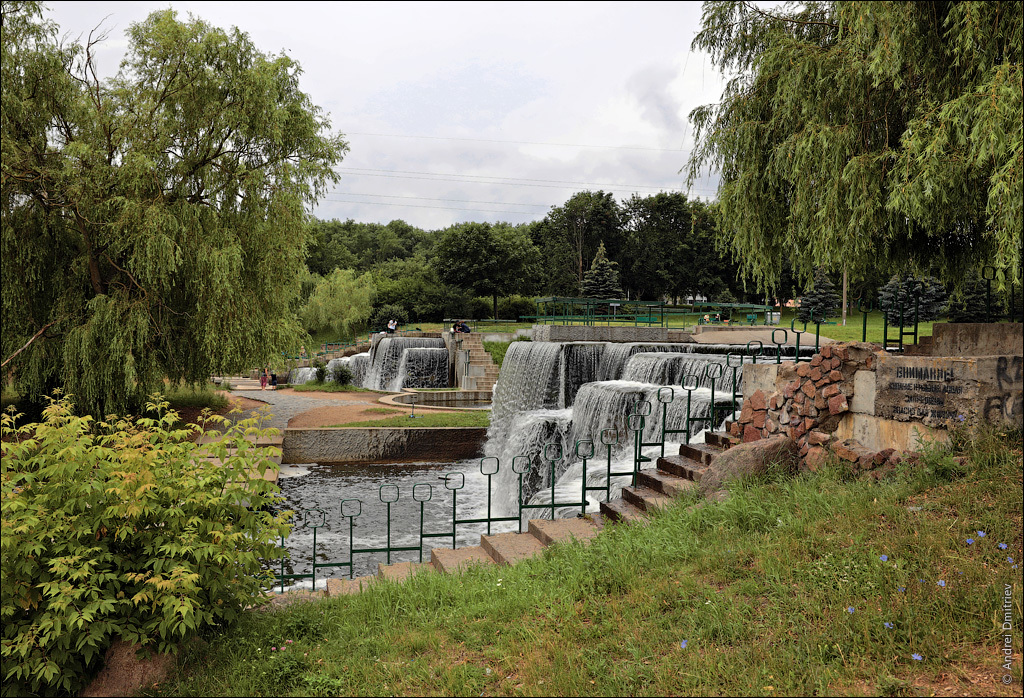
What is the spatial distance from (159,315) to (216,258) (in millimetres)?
1889

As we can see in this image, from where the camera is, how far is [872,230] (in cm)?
755

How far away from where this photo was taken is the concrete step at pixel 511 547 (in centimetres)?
575

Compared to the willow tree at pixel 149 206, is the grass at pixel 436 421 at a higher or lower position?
lower

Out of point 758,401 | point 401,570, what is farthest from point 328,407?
point 758,401

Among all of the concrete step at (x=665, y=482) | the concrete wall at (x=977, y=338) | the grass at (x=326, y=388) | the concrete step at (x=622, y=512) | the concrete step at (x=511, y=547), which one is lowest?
the grass at (x=326, y=388)

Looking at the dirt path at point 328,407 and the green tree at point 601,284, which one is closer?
the dirt path at point 328,407

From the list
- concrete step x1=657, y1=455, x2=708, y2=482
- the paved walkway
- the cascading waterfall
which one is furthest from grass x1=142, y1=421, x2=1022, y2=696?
the paved walkway

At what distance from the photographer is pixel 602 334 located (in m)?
22.0

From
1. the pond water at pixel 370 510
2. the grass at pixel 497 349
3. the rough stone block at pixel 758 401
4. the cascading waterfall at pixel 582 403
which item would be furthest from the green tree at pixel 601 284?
the rough stone block at pixel 758 401

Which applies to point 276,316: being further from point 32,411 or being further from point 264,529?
point 264,529

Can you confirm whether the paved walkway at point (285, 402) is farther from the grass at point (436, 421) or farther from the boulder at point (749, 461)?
the boulder at point (749, 461)

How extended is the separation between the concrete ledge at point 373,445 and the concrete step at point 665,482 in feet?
34.8

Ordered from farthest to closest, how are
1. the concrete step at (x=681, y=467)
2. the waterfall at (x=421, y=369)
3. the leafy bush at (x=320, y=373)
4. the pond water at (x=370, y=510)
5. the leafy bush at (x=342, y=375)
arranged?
the leafy bush at (x=320, y=373)
the waterfall at (x=421, y=369)
the leafy bush at (x=342, y=375)
the pond water at (x=370, y=510)
the concrete step at (x=681, y=467)

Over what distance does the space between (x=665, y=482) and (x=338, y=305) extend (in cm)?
4653
